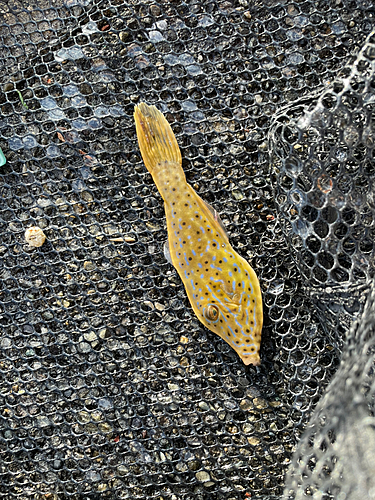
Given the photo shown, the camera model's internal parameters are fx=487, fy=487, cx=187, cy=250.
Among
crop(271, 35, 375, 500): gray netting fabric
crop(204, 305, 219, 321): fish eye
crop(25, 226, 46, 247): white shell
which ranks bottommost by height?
crop(204, 305, 219, 321): fish eye

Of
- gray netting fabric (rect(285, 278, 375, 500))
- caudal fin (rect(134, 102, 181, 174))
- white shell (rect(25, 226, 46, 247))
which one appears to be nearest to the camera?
gray netting fabric (rect(285, 278, 375, 500))

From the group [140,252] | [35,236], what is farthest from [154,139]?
[35,236]

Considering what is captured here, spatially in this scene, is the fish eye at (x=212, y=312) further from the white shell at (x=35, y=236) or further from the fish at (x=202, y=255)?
the white shell at (x=35, y=236)

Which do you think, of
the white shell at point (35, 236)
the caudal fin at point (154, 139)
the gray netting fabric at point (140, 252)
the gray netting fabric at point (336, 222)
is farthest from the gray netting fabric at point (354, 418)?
the white shell at point (35, 236)

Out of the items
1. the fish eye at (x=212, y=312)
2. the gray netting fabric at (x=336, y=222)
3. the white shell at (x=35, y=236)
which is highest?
the gray netting fabric at (x=336, y=222)

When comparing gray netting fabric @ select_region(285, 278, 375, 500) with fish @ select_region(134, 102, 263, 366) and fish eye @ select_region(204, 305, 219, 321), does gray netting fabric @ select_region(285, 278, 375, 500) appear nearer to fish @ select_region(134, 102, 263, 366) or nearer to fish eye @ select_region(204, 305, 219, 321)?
fish @ select_region(134, 102, 263, 366)

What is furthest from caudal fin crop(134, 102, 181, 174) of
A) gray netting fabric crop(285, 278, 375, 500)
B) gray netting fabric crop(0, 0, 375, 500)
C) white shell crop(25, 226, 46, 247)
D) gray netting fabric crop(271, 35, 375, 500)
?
gray netting fabric crop(285, 278, 375, 500)

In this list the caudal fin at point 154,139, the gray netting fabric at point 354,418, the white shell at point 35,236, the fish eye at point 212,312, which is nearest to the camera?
the gray netting fabric at point 354,418
